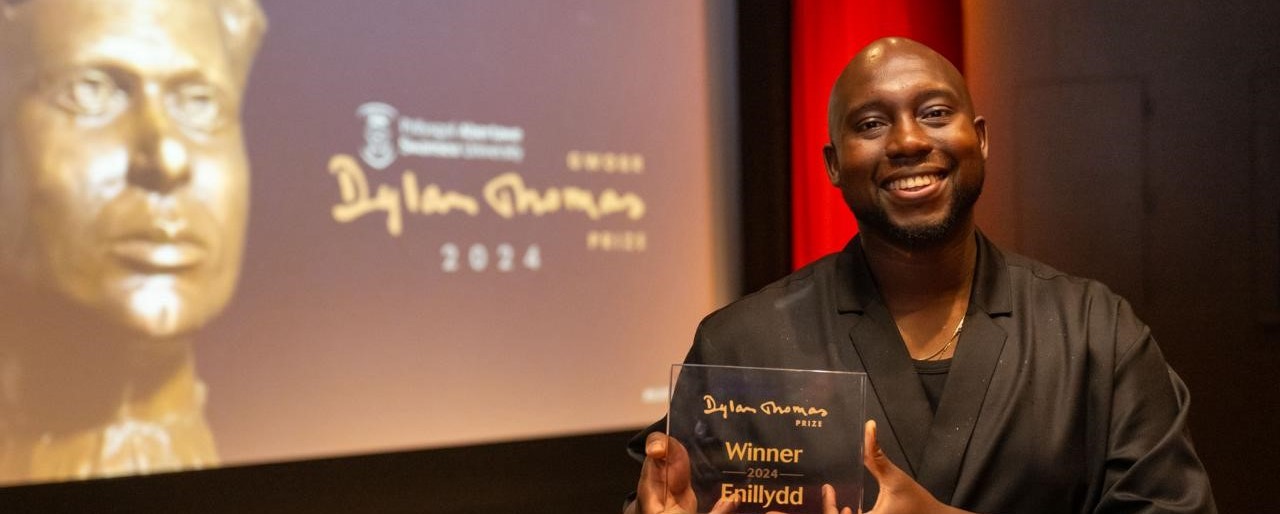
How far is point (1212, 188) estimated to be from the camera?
3.68 metres

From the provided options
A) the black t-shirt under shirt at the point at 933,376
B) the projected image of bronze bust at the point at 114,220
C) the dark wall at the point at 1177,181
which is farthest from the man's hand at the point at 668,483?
the dark wall at the point at 1177,181

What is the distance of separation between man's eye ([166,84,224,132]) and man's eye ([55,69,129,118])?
0.13 metres

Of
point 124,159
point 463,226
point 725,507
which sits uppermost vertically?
point 124,159

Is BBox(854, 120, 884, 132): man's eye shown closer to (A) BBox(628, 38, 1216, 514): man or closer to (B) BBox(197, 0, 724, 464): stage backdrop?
(A) BBox(628, 38, 1216, 514): man

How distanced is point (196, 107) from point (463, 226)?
82 cm

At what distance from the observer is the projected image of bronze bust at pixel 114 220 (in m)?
3.02

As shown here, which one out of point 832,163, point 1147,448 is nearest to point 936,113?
point 832,163

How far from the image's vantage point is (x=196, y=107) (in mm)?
3299

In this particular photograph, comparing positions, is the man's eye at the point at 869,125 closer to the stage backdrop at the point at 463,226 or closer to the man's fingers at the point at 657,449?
the man's fingers at the point at 657,449

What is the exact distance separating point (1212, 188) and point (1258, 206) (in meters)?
0.14

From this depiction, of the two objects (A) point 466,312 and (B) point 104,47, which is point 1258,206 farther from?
(B) point 104,47

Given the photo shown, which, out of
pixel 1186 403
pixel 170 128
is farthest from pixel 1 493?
pixel 1186 403

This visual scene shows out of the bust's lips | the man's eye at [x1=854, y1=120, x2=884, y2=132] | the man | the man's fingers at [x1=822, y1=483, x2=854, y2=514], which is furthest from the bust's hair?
the man's fingers at [x1=822, y1=483, x2=854, y2=514]

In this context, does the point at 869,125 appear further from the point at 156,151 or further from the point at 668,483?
the point at 156,151
